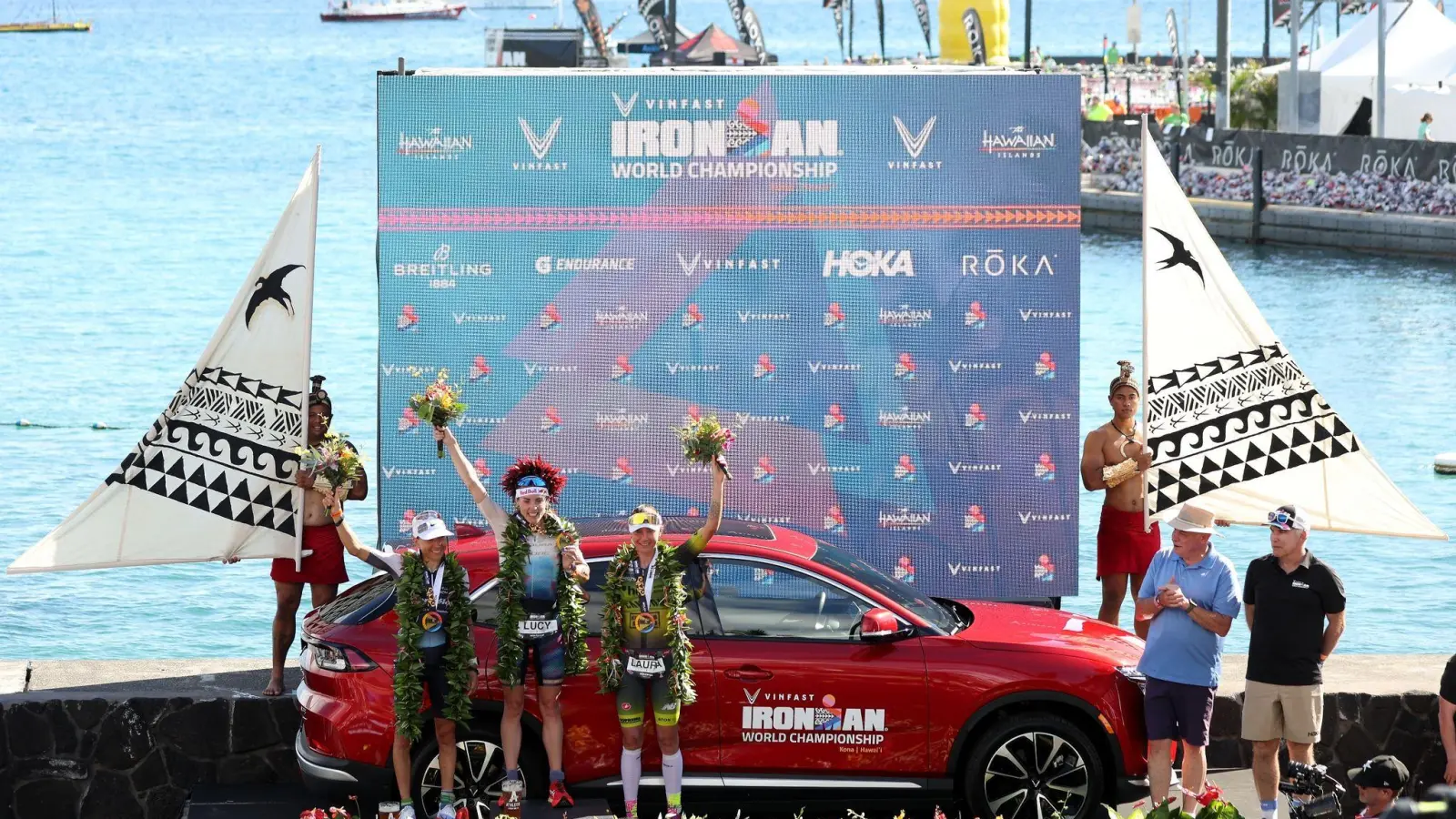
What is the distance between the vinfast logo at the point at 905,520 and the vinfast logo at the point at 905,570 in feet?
0.63

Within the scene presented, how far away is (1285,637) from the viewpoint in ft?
28.9

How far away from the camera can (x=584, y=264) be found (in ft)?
38.8

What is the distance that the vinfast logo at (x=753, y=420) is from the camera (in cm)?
1190

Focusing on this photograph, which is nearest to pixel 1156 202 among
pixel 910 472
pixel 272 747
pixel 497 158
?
pixel 910 472

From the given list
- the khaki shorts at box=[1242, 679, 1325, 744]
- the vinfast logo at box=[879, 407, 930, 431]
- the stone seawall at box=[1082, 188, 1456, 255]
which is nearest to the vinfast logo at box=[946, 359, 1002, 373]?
the vinfast logo at box=[879, 407, 930, 431]

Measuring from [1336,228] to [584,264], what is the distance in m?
31.8

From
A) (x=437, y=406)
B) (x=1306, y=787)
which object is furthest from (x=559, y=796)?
(x=1306, y=787)

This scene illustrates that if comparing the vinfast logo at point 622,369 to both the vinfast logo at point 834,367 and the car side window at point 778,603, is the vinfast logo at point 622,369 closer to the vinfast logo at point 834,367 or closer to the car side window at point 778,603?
the vinfast logo at point 834,367

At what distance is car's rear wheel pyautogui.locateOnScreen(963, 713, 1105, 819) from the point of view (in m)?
9.15

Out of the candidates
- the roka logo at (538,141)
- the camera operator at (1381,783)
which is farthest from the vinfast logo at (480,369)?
the camera operator at (1381,783)

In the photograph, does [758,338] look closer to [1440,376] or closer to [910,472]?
[910,472]

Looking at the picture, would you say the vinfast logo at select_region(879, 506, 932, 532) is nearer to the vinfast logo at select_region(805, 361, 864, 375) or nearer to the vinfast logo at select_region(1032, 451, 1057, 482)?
the vinfast logo at select_region(1032, 451, 1057, 482)

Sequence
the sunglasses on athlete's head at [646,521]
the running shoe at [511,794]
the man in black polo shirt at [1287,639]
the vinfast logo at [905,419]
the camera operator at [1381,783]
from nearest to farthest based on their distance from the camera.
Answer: the camera operator at [1381,783]
the running shoe at [511,794]
the man in black polo shirt at [1287,639]
the sunglasses on athlete's head at [646,521]
the vinfast logo at [905,419]

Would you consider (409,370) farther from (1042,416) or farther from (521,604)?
(1042,416)
